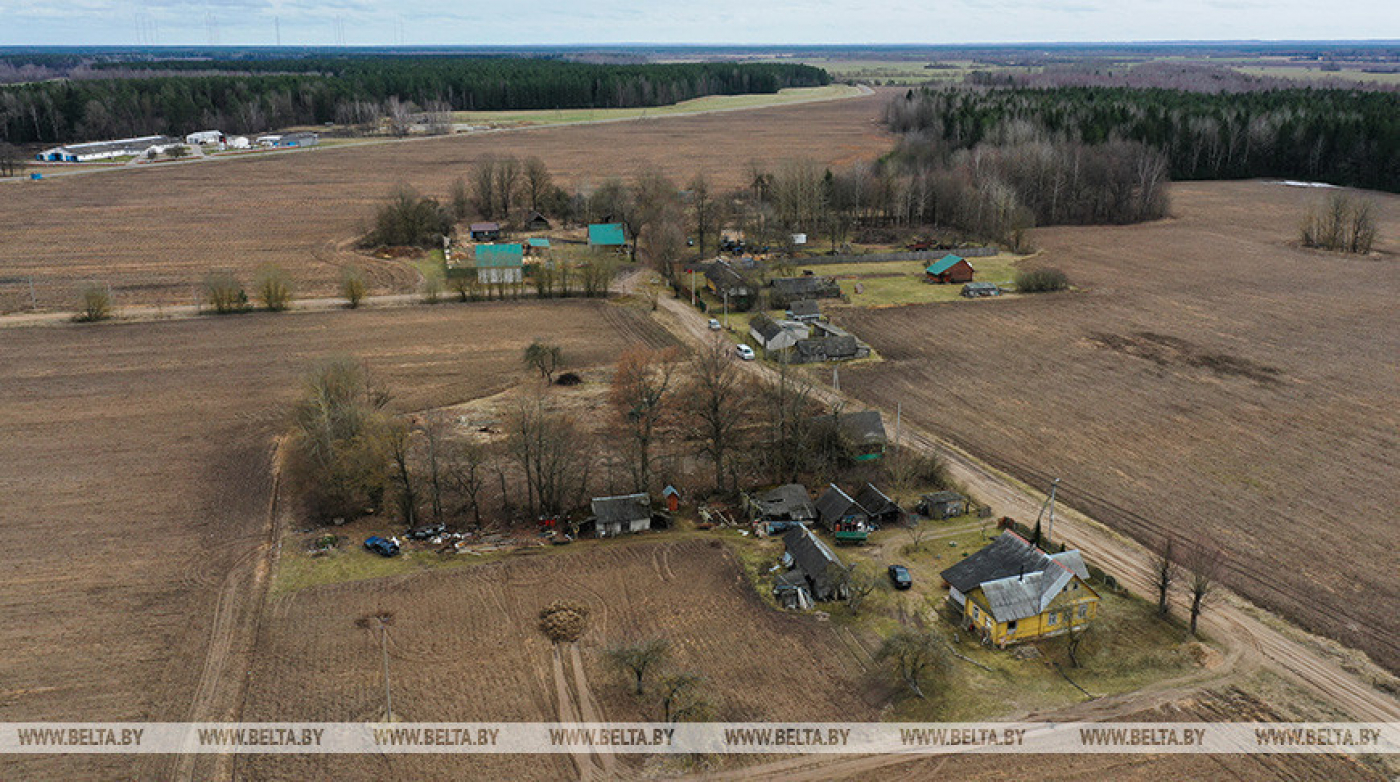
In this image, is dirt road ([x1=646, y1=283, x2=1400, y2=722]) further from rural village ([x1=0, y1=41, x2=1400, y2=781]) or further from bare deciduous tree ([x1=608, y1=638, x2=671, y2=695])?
bare deciduous tree ([x1=608, y1=638, x2=671, y2=695])

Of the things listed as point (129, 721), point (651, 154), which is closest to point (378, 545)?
point (129, 721)

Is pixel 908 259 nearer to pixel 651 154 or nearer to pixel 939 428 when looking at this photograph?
pixel 939 428

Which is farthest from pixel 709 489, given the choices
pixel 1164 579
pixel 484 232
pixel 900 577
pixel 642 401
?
pixel 484 232

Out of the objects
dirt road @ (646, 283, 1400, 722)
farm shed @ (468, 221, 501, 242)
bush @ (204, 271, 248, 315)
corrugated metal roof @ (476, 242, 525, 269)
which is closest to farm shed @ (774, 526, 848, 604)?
dirt road @ (646, 283, 1400, 722)

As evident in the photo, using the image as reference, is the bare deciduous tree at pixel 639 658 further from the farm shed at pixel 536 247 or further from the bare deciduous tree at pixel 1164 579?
the farm shed at pixel 536 247

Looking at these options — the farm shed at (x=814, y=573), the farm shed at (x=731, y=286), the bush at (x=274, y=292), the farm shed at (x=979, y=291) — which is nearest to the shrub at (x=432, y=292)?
the bush at (x=274, y=292)

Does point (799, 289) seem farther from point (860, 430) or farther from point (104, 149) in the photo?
point (104, 149)
